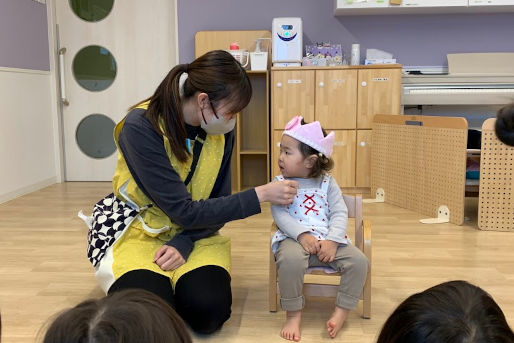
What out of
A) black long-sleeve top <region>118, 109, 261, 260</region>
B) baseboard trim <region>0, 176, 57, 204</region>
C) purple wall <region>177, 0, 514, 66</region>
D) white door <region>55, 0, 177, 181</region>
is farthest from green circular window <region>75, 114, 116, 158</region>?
black long-sleeve top <region>118, 109, 261, 260</region>

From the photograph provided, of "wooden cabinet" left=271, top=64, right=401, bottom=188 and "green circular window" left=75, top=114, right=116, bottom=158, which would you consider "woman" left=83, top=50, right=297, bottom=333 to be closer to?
"wooden cabinet" left=271, top=64, right=401, bottom=188

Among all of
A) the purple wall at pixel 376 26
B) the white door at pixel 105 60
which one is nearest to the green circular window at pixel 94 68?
the white door at pixel 105 60

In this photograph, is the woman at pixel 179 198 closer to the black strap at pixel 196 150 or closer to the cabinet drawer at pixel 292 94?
the black strap at pixel 196 150

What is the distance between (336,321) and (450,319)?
3.54 ft

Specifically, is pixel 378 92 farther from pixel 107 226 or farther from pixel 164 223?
pixel 107 226

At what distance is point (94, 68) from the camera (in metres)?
4.28

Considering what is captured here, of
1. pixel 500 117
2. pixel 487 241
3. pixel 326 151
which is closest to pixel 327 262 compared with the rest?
pixel 326 151

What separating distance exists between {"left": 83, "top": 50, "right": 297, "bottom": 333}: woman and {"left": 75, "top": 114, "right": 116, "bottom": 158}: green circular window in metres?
2.75

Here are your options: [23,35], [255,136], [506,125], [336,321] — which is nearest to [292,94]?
[255,136]

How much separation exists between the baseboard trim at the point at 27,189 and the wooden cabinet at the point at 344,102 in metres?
1.84

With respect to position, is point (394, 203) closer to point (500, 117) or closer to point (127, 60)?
point (127, 60)

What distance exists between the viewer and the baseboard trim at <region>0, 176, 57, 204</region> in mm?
3570

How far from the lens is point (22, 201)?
3.56 m

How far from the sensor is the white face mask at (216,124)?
1.56m
